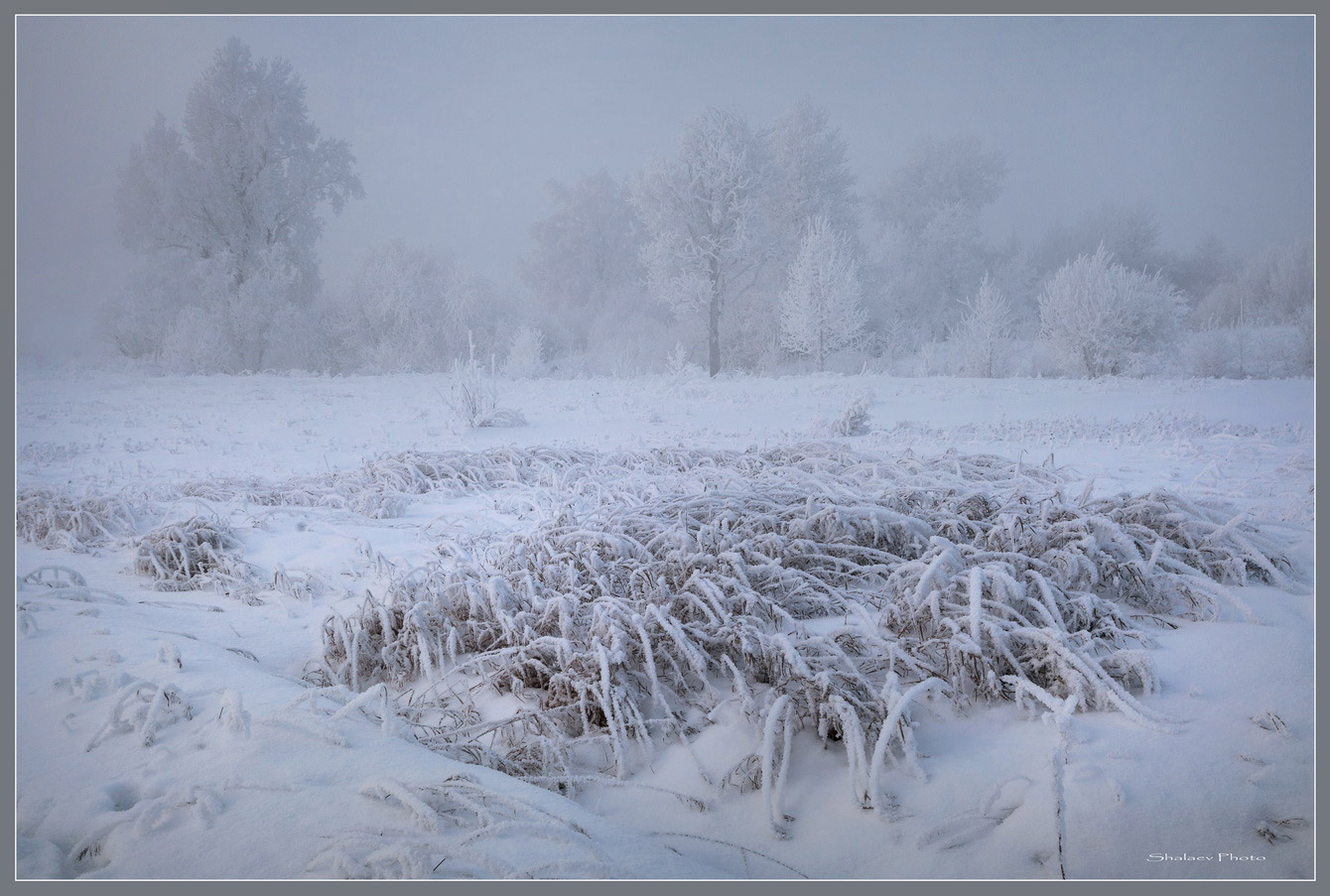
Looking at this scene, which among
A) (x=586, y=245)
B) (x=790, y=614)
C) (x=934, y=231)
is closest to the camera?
(x=790, y=614)

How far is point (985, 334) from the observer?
13.4 feet

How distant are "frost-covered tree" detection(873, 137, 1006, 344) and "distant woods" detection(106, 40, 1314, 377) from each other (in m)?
0.01

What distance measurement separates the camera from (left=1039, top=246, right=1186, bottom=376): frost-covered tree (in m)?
3.69

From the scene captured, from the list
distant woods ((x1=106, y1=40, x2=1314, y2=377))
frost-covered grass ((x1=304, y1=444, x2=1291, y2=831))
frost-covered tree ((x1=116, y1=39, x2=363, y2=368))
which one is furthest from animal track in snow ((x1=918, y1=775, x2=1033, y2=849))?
frost-covered tree ((x1=116, y1=39, x2=363, y2=368))

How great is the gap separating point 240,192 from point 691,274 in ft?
8.25

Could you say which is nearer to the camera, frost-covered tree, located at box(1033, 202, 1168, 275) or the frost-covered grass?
the frost-covered grass

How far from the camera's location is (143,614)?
211 cm

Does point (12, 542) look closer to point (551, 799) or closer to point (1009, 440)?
point (551, 799)

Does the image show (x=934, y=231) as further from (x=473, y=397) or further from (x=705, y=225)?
(x=473, y=397)

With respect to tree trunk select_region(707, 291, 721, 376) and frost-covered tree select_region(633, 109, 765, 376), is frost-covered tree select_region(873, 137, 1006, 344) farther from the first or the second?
tree trunk select_region(707, 291, 721, 376)

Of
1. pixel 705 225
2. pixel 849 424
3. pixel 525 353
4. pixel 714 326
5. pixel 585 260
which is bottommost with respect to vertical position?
pixel 849 424

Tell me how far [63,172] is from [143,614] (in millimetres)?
2322

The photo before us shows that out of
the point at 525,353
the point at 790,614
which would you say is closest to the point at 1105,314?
the point at 790,614

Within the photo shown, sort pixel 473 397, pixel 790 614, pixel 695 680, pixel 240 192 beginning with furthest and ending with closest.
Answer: pixel 473 397, pixel 240 192, pixel 790 614, pixel 695 680
